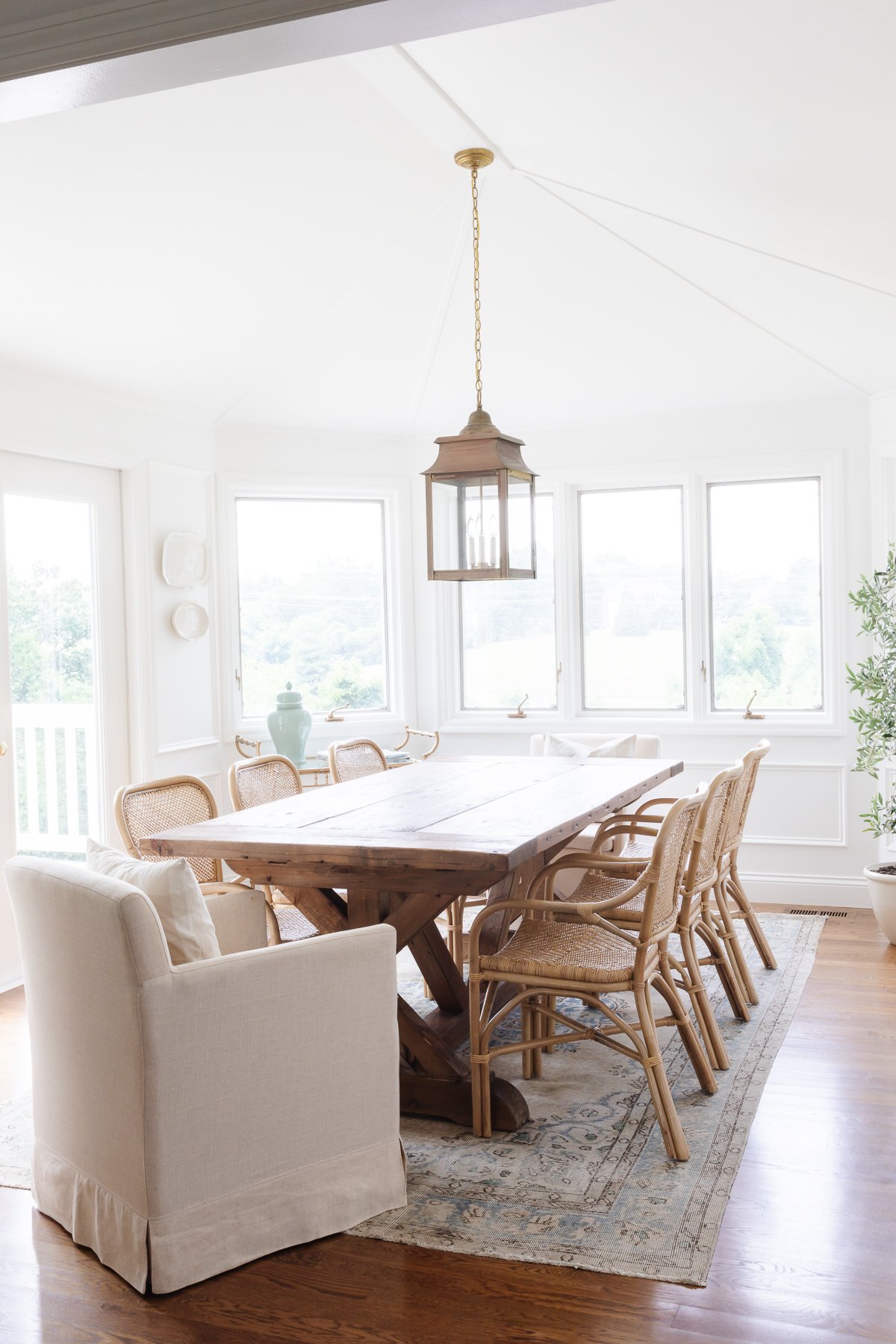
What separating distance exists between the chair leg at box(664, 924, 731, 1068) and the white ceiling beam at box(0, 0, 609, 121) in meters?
2.66

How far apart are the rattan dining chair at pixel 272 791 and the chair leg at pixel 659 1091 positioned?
50.6 inches

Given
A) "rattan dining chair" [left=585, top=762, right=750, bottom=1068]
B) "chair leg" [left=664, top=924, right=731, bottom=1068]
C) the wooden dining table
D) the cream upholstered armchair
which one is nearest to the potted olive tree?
"rattan dining chair" [left=585, top=762, right=750, bottom=1068]

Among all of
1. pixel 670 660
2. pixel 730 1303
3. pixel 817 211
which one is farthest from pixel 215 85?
pixel 670 660

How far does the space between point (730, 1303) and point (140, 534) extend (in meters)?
4.15

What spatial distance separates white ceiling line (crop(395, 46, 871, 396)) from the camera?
3.47 meters

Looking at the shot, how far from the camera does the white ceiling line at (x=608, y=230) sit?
3471mm

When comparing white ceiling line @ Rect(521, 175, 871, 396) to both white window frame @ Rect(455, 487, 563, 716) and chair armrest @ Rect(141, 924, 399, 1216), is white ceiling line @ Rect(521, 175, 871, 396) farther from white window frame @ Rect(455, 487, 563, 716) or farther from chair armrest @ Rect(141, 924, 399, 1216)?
chair armrest @ Rect(141, 924, 399, 1216)

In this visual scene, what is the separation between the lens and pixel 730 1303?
2395 mm

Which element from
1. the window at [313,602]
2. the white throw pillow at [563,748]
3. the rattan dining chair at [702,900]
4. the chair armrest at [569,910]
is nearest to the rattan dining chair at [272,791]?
the chair armrest at [569,910]

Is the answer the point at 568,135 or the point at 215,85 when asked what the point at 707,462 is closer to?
the point at 568,135

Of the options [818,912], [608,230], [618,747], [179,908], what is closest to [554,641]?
[618,747]

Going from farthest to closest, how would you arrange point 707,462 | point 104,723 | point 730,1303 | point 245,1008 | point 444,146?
point 707,462 < point 104,723 < point 444,146 < point 245,1008 < point 730,1303

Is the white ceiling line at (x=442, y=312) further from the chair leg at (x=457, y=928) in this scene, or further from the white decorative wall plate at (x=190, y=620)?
the chair leg at (x=457, y=928)

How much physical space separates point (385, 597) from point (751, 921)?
9.75 feet
